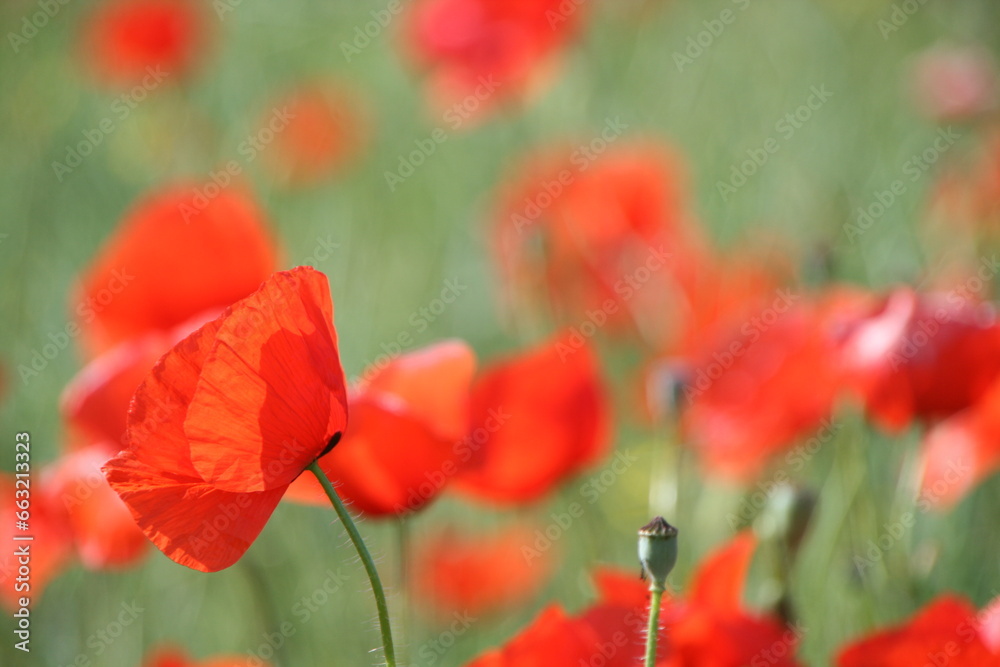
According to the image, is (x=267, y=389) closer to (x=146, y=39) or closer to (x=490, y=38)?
(x=490, y=38)

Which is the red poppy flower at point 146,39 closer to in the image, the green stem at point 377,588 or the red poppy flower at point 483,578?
the red poppy flower at point 483,578

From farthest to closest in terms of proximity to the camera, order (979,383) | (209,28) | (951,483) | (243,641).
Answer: (209,28), (243,641), (951,483), (979,383)

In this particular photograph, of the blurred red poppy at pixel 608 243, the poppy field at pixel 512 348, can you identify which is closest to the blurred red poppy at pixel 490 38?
the poppy field at pixel 512 348

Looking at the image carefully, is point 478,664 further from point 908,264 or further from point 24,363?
point 24,363

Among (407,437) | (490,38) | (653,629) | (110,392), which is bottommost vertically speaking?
(653,629)

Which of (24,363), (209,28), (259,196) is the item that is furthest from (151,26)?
(24,363)

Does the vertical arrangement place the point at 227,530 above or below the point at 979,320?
below

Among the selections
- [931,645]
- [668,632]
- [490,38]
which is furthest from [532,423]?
[490,38]
